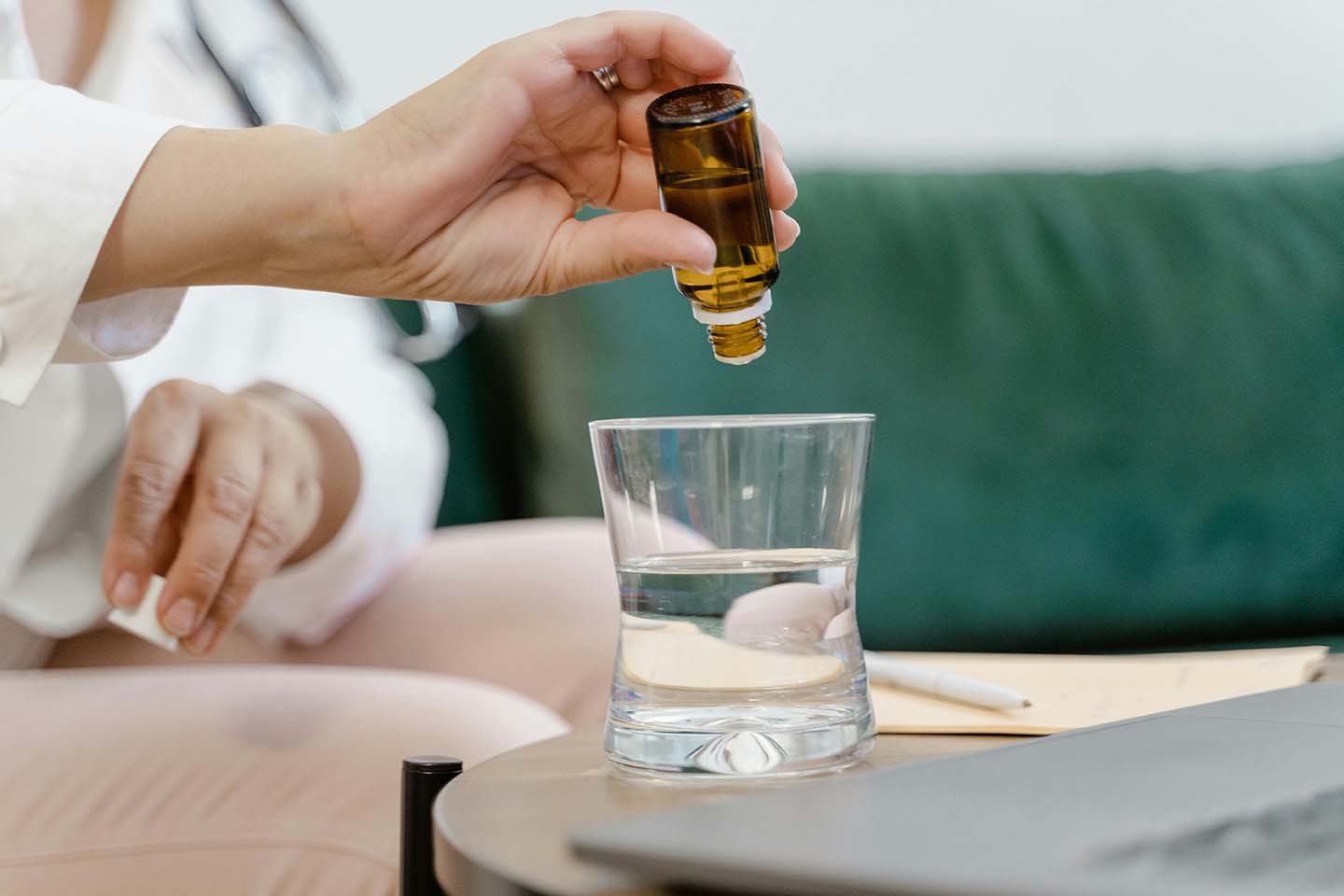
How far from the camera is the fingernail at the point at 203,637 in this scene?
0.65 m

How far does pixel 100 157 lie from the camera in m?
0.53

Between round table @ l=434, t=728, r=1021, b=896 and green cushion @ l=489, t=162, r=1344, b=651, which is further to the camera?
green cushion @ l=489, t=162, r=1344, b=651

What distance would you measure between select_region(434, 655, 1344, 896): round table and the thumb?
7.3 inches

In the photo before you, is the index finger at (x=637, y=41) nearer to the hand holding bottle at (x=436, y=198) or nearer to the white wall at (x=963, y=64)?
the hand holding bottle at (x=436, y=198)

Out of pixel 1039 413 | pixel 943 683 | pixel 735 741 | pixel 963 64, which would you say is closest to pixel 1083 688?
pixel 943 683

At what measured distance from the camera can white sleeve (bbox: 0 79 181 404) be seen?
0.53 m

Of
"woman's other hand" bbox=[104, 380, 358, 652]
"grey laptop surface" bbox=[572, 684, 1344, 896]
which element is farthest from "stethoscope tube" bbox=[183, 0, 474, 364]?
"grey laptop surface" bbox=[572, 684, 1344, 896]

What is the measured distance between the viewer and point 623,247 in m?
0.54

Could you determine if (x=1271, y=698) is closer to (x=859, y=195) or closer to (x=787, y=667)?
(x=787, y=667)

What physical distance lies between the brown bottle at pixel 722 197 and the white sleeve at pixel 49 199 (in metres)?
0.22

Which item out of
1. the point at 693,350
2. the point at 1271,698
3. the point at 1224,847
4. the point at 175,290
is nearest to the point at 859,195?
the point at 693,350

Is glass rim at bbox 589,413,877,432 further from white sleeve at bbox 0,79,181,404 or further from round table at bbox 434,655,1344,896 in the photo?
white sleeve at bbox 0,79,181,404

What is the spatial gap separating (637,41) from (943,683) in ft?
0.97

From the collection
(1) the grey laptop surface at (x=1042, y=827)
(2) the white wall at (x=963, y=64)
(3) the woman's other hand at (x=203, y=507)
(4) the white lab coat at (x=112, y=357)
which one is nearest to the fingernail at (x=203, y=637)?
(3) the woman's other hand at (x=203, y=507)
